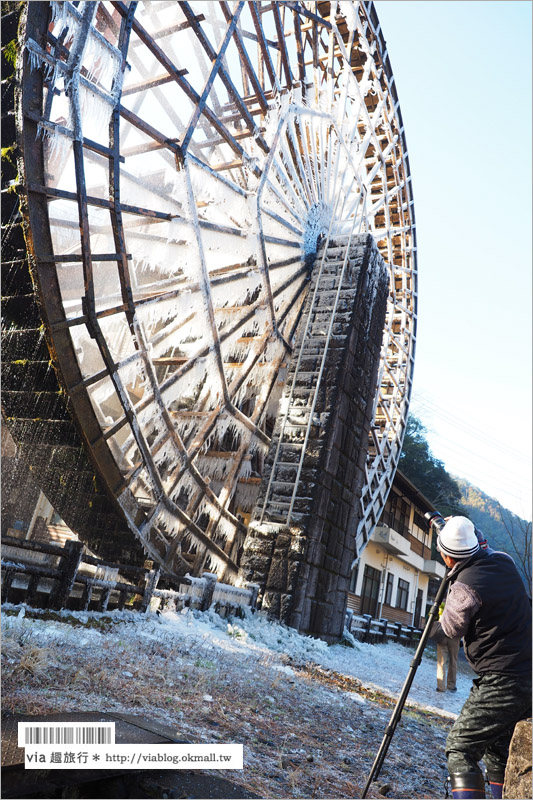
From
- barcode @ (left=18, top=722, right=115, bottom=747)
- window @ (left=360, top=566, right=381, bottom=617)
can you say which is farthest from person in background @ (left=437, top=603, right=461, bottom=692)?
window @ (left=360, top=566, right=381, bottom=617)

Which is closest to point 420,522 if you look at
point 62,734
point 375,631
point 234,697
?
point 375,631

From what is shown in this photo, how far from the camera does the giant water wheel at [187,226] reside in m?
6.37

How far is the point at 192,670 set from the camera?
14.8 feet

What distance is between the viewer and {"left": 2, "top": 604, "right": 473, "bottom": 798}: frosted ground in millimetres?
2980

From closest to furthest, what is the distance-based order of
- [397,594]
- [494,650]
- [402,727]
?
[494,650] < [402,727] < [397,594]

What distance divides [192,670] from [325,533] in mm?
4341

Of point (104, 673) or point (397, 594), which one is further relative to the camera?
point (397, 594)

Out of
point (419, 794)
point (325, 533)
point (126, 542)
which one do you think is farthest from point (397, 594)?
point (419, 794)

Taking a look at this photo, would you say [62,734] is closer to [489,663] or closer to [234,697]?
[489,663]

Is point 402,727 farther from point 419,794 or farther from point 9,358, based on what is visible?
point 9,358

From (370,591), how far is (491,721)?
17.1 metres

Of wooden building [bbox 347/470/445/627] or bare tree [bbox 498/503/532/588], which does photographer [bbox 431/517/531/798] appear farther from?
wooden building [bbox 347/470/445/627]

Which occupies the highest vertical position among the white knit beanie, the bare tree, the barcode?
the bare tree

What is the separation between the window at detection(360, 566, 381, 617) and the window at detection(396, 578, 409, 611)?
2793 mm
